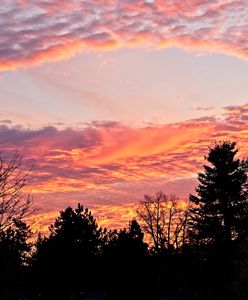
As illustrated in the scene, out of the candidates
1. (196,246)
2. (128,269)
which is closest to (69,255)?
(196,246)

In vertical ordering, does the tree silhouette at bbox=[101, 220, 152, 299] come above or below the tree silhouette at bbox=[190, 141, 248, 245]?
below

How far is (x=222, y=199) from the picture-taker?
52125mm

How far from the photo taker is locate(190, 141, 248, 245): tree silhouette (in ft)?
166

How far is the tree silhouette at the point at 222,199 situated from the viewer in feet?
166

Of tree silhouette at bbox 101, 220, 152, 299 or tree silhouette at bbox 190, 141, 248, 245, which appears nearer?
tree silhouette at bbox 101, 220, 152, 299

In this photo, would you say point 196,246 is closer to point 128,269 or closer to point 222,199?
point 222,199

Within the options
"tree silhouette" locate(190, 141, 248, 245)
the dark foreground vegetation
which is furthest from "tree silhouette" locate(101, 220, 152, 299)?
"tree silhouette" locate(190, 141, 248, 245)

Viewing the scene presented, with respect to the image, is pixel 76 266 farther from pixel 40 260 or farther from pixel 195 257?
pixel 195 257

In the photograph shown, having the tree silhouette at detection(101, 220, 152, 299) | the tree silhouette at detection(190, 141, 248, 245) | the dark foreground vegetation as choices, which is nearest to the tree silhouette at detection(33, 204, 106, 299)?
the dark foreground vegetation

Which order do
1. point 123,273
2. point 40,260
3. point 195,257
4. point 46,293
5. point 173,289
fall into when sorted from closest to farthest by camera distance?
1. point 123,273
2. point 46,293
3. point 40,260
4. point 195,257
5. point 173,289

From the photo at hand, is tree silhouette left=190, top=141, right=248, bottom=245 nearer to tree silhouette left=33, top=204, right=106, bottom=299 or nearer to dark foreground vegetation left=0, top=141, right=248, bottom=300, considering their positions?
dark foreground vegetation left=0, top=141, right=248, bottom=300

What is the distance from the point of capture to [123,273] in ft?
91.9

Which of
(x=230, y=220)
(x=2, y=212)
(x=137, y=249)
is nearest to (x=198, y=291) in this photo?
(x=230, y=220)

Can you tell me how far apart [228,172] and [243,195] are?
9.57 feet
